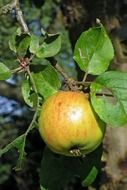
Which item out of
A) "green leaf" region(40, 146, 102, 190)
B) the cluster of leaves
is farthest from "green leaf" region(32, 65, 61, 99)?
"green leaf" region(40, 146, 102, 190)

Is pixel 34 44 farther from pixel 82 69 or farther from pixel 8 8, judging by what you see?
pixel 8 8

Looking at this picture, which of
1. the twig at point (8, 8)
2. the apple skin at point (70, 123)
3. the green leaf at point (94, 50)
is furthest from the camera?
the twig at point (8, 8)

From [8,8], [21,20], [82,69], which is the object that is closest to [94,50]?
[82,69]

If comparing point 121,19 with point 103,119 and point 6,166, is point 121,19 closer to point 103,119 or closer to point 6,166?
point 103,119

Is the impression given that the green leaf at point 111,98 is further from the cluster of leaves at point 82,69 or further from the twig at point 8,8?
the twig at point 8,8

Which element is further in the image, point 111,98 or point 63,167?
point 63,167

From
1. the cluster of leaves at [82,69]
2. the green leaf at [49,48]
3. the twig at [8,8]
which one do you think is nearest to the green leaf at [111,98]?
the cluster of leaves at [82,69]
